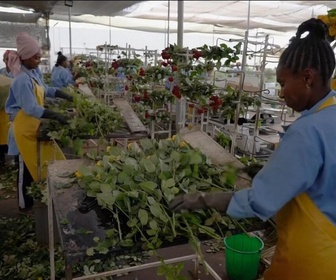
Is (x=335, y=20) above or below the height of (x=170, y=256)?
above

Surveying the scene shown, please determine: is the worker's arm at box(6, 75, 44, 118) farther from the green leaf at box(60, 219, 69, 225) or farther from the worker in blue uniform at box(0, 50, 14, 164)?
the green leaf at box(60, 219, 69, 225)

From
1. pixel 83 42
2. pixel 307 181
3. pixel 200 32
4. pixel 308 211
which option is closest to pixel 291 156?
pixel 307 181

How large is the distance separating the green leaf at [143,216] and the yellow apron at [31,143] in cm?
168

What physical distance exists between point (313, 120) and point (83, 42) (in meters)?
10.8

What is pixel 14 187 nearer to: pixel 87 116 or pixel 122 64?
pixel 87 116

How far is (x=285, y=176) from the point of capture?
2.70ft

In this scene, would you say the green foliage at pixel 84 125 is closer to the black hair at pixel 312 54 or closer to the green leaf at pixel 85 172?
the green leaf at pixel 85 172

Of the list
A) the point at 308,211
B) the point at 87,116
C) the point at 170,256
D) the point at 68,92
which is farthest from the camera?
the point at 68,92

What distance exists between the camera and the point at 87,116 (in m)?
2.58

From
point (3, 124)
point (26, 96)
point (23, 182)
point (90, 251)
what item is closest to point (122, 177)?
point (90, 251)

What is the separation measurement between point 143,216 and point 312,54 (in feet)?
2.29

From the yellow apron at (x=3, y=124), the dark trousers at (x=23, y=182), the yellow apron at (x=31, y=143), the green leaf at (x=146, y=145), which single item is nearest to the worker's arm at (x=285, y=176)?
the green leaf at (x=146, y=145)

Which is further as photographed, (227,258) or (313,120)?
(227,258)

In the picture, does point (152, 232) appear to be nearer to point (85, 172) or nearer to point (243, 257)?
point (85, 172)
